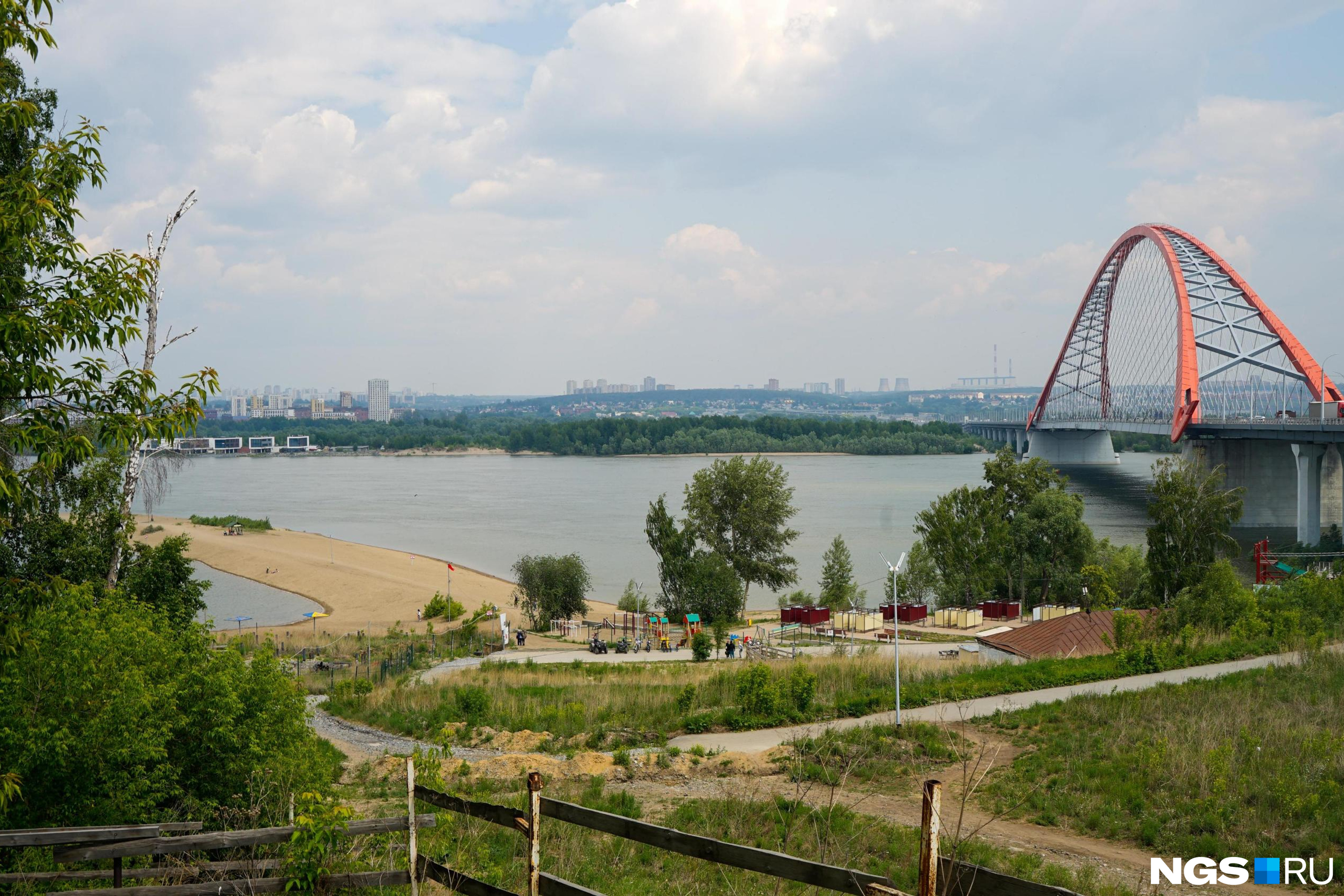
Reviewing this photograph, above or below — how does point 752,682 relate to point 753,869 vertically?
below

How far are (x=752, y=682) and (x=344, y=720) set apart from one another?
7.03m

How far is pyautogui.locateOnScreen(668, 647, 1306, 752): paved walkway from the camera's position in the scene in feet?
41.4

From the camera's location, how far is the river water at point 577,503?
51094 mm

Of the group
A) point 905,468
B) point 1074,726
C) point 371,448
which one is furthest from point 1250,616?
point 371,448

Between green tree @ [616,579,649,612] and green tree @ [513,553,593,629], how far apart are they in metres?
1.65

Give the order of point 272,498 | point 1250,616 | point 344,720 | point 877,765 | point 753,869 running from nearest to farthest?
point 753,869, point 877,765, point 344,720, point 1250,616, point 272,498

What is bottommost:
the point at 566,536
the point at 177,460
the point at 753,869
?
the point at 566,536

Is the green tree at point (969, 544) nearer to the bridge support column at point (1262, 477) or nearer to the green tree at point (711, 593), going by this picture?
the green tree at point (711, 593)

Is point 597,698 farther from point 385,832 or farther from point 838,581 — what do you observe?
point 838,581

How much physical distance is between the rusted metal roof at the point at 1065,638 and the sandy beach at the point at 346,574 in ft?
66.3

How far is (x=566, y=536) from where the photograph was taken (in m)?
57.3

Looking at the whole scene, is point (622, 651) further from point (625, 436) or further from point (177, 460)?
point (625, 436)

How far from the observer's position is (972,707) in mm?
13516

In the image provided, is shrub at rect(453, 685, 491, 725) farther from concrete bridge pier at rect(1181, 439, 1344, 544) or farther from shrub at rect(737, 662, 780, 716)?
concrete bridge pier at rect(1181, 439, 1344, 544)
